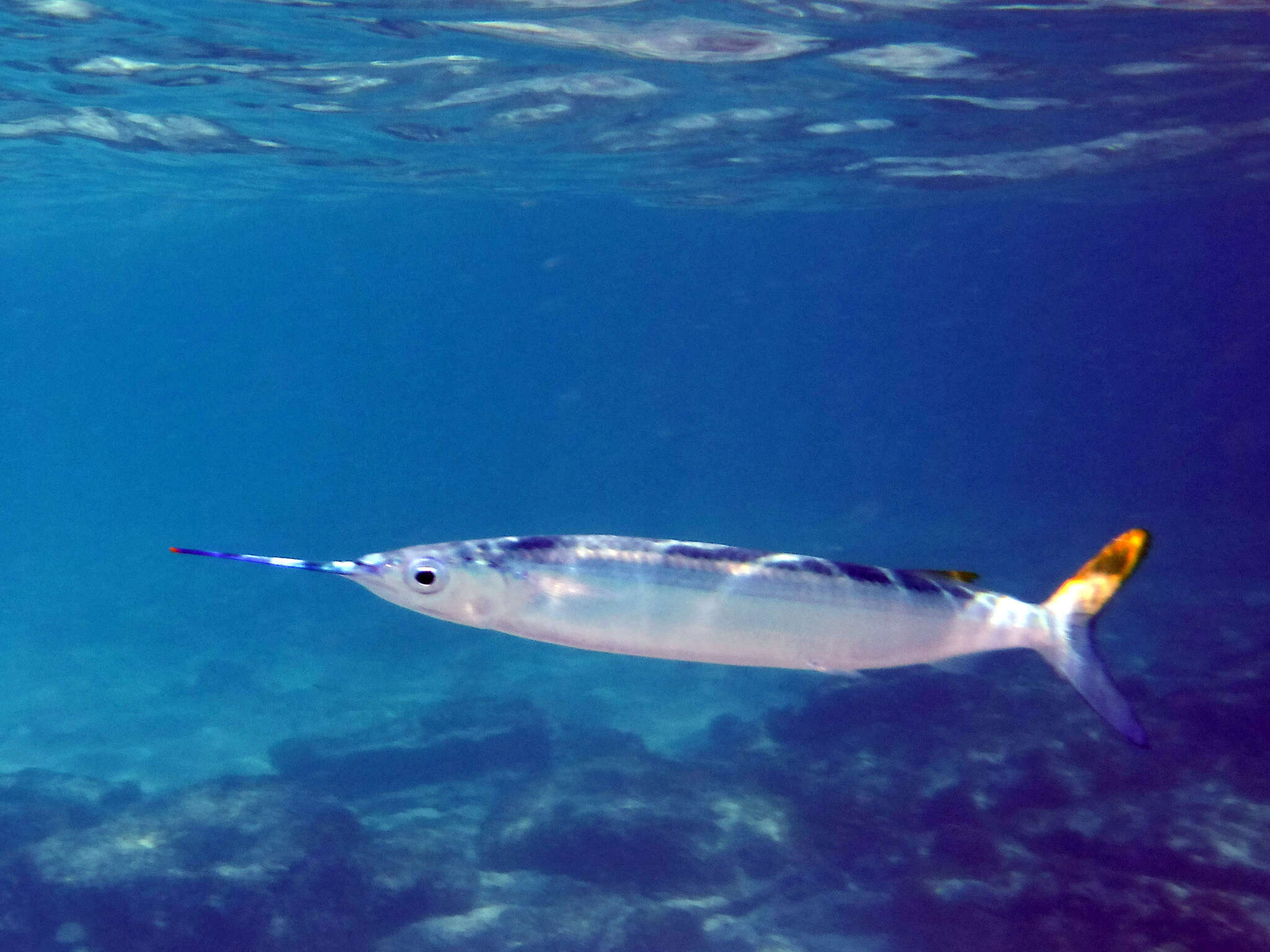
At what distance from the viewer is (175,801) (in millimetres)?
10828

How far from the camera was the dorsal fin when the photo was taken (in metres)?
2.80

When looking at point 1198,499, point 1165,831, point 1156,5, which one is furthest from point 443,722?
point 1198,499

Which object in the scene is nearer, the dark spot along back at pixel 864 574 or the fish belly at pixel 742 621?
the fish belly at pixel 742 621

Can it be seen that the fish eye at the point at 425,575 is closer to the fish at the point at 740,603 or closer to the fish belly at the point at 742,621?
the fish at the point at 740,603

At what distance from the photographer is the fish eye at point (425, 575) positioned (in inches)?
95.7

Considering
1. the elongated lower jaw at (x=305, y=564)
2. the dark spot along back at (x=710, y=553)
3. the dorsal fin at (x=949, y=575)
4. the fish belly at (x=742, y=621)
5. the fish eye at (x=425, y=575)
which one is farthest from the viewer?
the dorsal fin at (x=949, y=575)

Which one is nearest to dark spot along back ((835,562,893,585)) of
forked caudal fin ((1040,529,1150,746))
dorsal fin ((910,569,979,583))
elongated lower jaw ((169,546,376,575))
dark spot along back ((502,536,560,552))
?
dorsal fin ((910,569,979,583))

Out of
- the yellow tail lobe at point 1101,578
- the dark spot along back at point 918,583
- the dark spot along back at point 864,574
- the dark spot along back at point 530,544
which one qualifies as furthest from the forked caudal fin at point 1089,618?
the dark spot along back at point 530,544

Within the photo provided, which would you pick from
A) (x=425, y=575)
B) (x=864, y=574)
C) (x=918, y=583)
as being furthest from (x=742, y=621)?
(x=425, y=575)

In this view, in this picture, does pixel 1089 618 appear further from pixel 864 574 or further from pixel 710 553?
pixel 710 553

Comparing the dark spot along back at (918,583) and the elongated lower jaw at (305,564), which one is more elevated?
the elongated lower jaw at (305,564)

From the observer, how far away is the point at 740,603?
2602 millimetres

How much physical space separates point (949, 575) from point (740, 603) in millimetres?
760

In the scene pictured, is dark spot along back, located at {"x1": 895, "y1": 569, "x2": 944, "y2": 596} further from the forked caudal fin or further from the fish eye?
the fish eye
